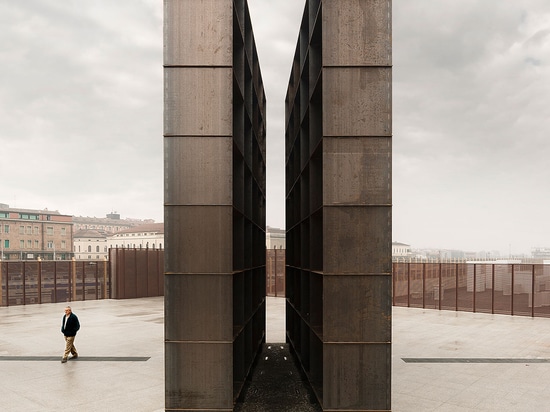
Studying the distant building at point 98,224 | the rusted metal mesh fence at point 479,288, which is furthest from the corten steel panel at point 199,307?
the distant building at point 98,224

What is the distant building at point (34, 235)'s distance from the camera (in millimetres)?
102688

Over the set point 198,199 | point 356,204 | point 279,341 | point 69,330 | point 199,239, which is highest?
point 198,199

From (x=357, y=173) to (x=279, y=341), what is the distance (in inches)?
419

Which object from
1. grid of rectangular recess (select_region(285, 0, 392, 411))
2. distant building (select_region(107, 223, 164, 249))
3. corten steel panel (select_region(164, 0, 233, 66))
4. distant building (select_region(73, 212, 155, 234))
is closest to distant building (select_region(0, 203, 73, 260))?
distant building (select_region(107, 223, 164, 249))

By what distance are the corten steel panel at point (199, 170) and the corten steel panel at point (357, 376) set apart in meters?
3.93

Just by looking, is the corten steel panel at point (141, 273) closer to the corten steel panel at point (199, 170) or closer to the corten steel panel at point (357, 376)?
the corten steel panel at point (199, 170)

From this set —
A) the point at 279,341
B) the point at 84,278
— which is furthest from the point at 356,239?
the point at 84,278

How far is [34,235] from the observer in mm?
106750

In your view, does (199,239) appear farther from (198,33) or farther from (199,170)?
(198,33)

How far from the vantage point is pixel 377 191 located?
888 cm

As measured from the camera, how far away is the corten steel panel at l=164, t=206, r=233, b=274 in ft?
29.8

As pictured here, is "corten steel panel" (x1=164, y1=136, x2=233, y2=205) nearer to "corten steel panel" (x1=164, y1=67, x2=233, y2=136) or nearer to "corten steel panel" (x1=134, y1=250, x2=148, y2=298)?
"corten steel panel" (x1=164, y1=67, x2=233, y2=136)

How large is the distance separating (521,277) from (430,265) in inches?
210

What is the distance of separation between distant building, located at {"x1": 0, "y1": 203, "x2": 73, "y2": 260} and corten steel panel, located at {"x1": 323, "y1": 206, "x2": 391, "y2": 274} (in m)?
109
